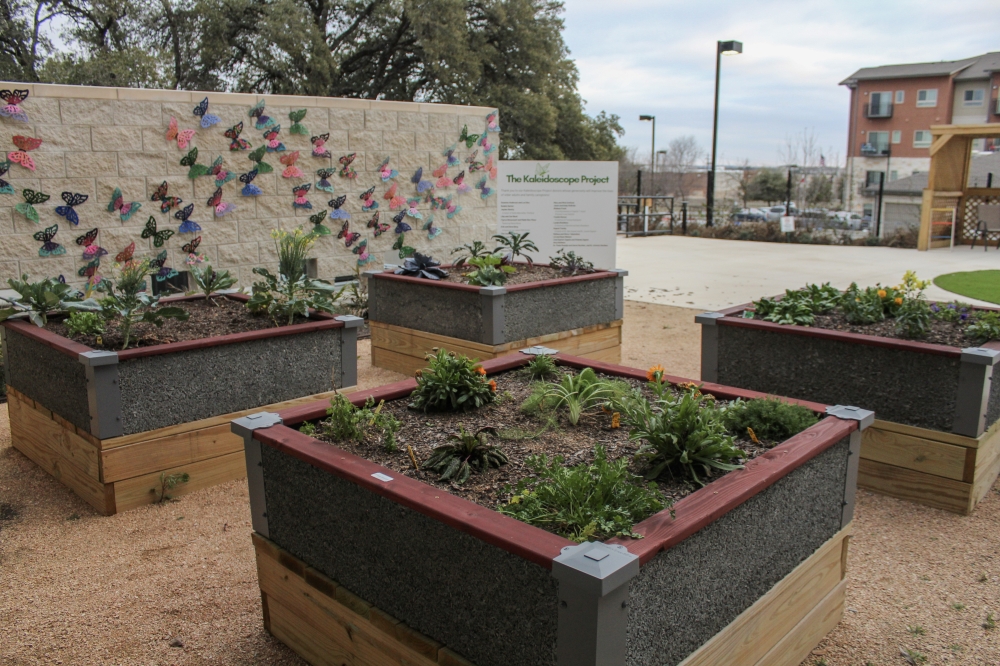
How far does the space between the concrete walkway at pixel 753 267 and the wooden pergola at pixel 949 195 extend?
2.19 ft

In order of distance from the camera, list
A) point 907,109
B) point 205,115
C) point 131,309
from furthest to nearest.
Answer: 1. point 907,109
2. point 205,115
3. point 131,309

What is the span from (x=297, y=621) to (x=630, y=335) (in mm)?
6097

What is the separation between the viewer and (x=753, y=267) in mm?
14055

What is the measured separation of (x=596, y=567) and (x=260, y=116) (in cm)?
721

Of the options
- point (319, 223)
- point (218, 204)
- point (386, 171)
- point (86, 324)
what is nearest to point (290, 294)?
point (86, 324)

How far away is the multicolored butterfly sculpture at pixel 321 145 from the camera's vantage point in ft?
27.6

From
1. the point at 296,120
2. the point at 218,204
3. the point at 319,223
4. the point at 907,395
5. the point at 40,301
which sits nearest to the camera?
the point at 907,395

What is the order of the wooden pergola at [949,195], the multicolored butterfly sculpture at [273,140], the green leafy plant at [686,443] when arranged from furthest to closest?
the wooden pergola at [949,195]
the multicolored butterfly sculpture at [273,140]
the green leafy plant at [686,443]

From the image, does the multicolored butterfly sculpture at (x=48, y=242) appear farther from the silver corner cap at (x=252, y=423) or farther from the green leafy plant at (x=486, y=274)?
the silver corner cap at (x=252, y=423)

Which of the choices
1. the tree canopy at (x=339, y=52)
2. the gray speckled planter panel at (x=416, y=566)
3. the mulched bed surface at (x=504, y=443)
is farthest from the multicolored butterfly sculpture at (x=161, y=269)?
the tree canopy at (x=339, y=52)

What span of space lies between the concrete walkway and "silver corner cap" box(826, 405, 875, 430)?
22.6 ft

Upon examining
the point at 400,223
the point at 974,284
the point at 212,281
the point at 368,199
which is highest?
the point at 368,199

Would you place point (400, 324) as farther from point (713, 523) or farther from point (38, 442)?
point (713, 523)

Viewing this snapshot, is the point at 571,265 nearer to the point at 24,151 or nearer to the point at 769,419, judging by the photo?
the point at 769,419
